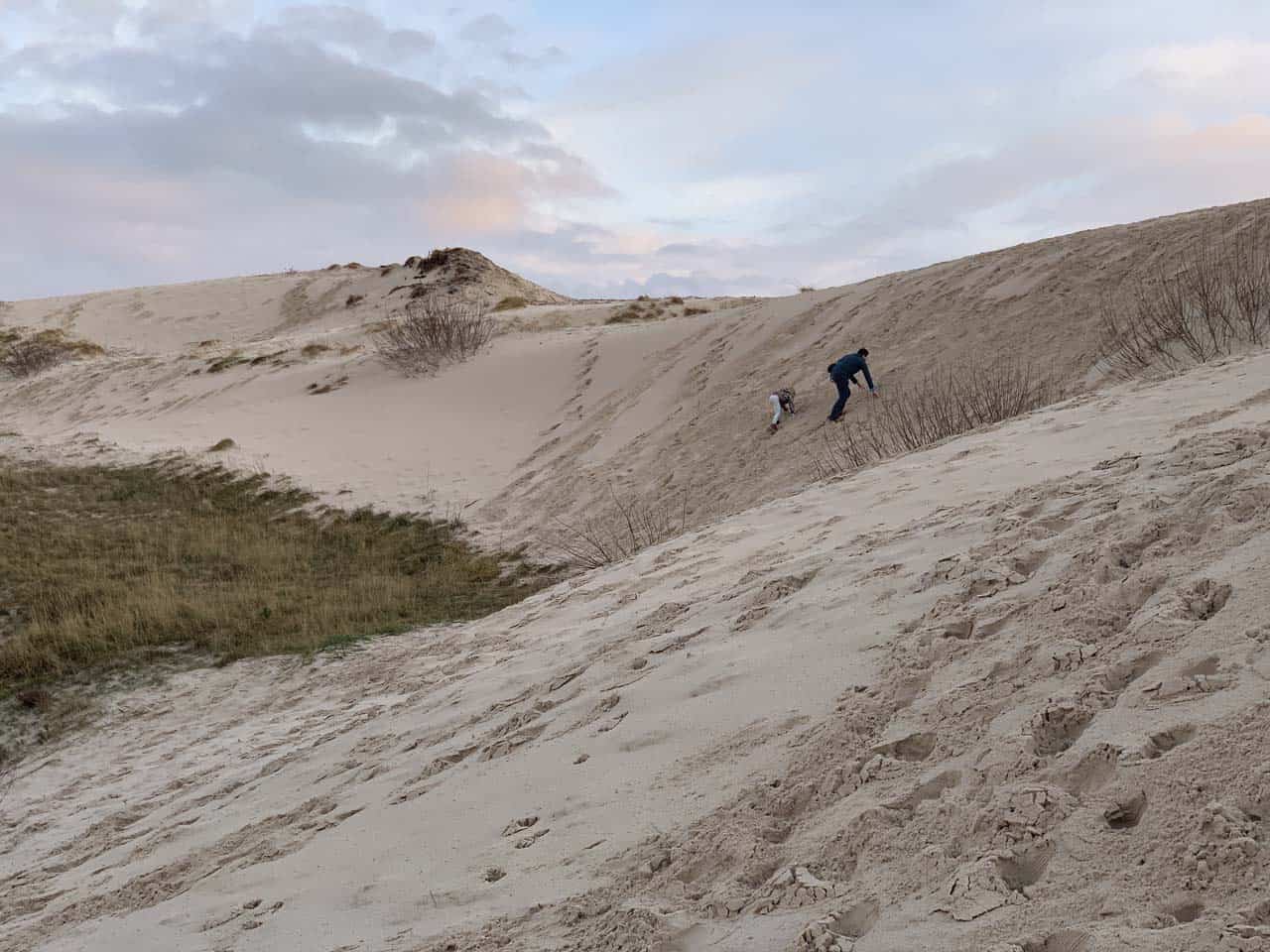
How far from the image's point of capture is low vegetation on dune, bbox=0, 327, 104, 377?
33.9 meters

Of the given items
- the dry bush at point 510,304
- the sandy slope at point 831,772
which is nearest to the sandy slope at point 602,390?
the dry bush at point 510,304

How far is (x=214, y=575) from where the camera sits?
11.1 metres

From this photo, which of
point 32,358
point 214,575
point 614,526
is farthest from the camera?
point 32,358

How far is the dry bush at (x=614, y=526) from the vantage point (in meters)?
10.7

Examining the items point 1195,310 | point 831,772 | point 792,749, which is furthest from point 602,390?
point 831,772

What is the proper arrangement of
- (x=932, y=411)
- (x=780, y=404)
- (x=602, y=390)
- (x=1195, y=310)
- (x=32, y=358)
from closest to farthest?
1. (x=1195, y=310)
2. (x=932, y=411)
3. (x=780, y=404)
4. (x=602, y=390)
5. (x=32, y=358)

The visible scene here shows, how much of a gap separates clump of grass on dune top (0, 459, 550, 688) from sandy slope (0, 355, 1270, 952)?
3.04 metres

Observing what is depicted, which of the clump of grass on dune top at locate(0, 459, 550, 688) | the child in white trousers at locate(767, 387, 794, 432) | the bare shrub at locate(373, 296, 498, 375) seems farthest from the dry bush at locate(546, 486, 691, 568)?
the bare shrub at locate(373, 296, 498, 375)

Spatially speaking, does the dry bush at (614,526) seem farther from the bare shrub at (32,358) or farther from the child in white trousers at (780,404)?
the bare shrub at (32,358)

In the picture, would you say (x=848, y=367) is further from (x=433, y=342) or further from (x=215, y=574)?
(x=433, y=342)

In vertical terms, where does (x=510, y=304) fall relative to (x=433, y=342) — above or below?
above

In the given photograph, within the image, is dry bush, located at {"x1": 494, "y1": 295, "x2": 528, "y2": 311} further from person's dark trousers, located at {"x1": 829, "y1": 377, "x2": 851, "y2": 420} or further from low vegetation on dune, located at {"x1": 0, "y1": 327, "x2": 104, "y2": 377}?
person's dark trousers, located at {"x1": 829, "y1": 377, "x2": 851, "y2": 420}

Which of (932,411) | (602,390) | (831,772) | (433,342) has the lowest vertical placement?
(831,772)

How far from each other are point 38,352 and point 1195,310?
36016 mm
